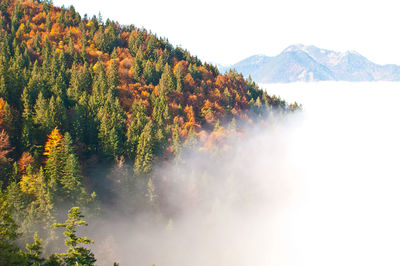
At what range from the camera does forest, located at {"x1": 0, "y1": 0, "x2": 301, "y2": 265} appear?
169 feet

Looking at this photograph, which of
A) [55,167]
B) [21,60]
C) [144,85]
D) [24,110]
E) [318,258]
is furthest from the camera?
[318,258]

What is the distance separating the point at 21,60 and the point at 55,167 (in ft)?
158

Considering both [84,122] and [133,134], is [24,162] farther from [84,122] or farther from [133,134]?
[133,134]

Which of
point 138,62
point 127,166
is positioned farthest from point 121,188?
point 138,62

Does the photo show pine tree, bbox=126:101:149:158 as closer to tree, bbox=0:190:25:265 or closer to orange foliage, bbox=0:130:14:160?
orange foliage, bbox=0:130:14:160

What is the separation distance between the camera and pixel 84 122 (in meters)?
75.8

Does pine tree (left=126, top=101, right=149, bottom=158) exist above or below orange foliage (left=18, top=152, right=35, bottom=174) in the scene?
above

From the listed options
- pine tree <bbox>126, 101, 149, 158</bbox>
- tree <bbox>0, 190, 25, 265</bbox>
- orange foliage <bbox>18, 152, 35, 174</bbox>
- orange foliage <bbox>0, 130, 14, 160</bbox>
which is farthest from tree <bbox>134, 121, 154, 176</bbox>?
tree <bbox>0, 190, 25, 265</bbox>

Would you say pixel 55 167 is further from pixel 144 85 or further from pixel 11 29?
pixel 11 29

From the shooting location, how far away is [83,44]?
114 metres

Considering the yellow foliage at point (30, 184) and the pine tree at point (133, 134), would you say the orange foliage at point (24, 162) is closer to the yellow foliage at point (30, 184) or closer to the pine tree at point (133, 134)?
the yellow foliage at point (30, 184)

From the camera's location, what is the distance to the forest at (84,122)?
51.4 m

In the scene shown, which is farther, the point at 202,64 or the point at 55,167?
the point at 202,64

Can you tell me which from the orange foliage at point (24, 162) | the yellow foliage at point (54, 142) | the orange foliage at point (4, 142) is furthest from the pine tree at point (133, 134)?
the orange foliage at point (4, 142)
